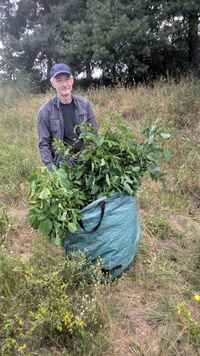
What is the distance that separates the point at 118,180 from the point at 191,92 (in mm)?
3716

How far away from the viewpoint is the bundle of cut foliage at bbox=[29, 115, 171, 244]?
6.72 feet

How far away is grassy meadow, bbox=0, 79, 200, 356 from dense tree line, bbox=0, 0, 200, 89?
3.03 meters

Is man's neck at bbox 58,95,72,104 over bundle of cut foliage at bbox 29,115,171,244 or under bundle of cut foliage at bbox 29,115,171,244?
over

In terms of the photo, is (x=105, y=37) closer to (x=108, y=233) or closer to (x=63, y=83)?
(x=63, y=83)

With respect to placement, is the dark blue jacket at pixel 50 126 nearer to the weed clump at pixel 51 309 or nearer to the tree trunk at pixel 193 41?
the weed clump at pixel 51 309

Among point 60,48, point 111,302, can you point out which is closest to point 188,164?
→ point 111,302

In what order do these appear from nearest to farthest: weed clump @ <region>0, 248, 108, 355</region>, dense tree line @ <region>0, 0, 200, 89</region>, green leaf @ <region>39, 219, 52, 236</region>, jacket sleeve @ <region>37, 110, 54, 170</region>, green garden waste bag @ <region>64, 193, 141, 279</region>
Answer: weed clump @ <region>0, 248, 108, 355</region> → green leaf @ <region>39, 219, 52, 236</region> → green garden waste bag @ <region>64, 193, 141, 279</region> → jacket sleeve @ <region>37, 110, 54, 170</region> → dense tree line @ <region>0, 0, 200, 89</region>

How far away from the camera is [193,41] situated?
7.20 m

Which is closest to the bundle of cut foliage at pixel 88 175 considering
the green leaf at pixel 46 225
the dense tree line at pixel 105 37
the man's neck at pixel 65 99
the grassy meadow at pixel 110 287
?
the green leaf at pixel 46 225

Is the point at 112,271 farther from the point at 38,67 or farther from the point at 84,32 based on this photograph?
the point at 38,67

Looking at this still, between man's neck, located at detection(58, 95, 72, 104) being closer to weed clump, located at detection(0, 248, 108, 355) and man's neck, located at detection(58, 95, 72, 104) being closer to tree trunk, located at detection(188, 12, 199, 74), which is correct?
weed clump, located at detection(0, 248, 108, 355)

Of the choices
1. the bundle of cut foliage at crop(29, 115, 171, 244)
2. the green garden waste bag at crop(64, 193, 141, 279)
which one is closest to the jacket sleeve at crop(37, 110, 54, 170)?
the bundle of cut foliage at crop(29, 115, 171, 244)

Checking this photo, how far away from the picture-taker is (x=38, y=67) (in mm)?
8938

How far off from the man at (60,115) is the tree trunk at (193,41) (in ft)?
14.6
